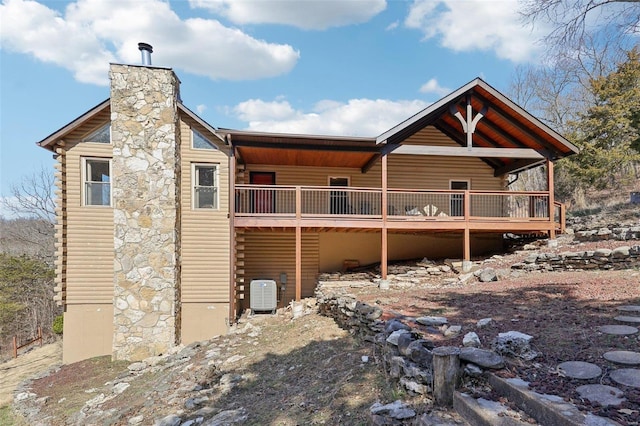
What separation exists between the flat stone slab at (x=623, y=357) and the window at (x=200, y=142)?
10.4 metres

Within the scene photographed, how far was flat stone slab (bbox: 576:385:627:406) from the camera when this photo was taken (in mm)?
2523

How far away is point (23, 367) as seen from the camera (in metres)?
12.3

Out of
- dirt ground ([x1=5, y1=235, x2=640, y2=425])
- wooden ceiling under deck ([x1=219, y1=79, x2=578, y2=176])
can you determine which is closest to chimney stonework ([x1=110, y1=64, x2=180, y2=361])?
dirt ground ([x1=5, y1=235, x2=640, y2=425])

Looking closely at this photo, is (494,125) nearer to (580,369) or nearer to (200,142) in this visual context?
(200,142)

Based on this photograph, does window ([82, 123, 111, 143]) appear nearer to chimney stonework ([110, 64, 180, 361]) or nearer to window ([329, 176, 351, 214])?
chimney stonework ([110, 64, 180, 361])

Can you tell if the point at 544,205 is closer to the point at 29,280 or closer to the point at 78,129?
the point at 78,129

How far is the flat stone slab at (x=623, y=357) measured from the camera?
3.12 metres

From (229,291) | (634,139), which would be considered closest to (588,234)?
(634,139)

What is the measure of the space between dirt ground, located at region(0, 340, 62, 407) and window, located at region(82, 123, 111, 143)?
7150 millimetres

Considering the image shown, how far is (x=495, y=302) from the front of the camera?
615 centimetres

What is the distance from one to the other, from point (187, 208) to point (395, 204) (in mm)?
7592

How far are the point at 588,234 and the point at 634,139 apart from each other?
7.28 metres

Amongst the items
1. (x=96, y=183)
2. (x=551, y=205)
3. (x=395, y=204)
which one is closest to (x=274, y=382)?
(x=96, y=183)

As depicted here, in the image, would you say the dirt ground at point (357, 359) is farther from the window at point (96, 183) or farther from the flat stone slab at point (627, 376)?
the window at point (96, 183)
